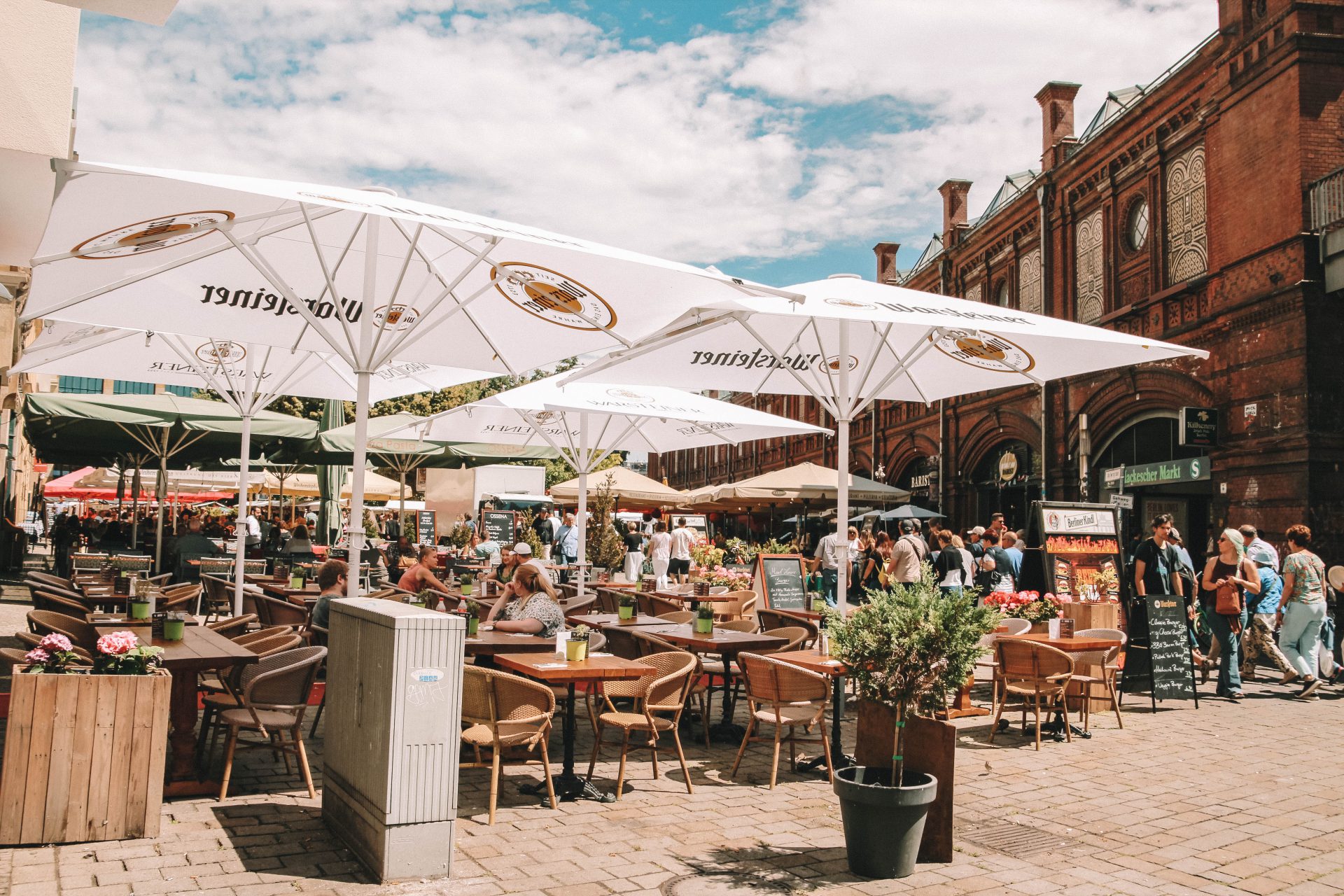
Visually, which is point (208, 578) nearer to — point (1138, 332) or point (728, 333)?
point (728, 333)

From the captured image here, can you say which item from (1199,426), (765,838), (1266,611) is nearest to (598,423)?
(1266,611)

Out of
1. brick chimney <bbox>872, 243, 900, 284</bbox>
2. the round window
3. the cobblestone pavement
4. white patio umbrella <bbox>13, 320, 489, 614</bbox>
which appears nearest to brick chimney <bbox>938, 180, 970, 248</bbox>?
brick chimney <bbox>872, 243, 900, 284</bbox>

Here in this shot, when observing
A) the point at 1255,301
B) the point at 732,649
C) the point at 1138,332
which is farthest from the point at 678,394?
the point at 1138,332

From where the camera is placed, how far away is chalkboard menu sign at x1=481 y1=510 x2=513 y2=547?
71.0ft

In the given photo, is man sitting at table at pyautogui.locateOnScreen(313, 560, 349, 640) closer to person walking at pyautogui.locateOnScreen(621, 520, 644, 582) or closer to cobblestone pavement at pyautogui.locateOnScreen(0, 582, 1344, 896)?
cobblestone pavement at pyautogui.locateOnScreen(0, 582, 1344, 896)

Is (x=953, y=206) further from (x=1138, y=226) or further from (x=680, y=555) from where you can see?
(x=680, y=555)

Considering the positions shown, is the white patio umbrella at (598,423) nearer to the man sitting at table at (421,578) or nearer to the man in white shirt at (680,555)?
the man sitting at table at (421,578)

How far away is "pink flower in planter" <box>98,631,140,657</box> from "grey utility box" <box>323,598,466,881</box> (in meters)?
1.22

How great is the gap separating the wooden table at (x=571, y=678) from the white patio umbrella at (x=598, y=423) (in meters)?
4.88

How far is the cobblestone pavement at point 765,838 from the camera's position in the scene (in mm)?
4613

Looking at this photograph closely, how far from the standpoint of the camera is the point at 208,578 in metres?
11.4

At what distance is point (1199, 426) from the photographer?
16906mm

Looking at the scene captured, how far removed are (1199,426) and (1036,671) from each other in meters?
10.8

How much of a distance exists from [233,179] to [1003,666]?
660 centimetres
